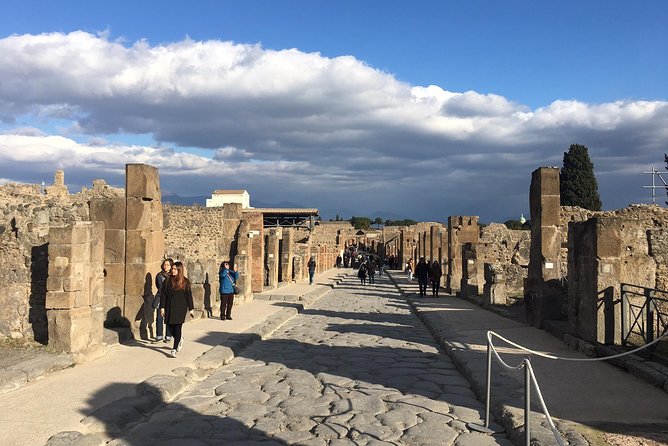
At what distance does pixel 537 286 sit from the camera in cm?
1225

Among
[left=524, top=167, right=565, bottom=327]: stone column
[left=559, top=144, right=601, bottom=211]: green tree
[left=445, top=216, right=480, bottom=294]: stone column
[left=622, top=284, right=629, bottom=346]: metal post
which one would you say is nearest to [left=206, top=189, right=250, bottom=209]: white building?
[left=559, top=144, right=601, bottom=211]: green tree

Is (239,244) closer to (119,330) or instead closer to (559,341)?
(119,330)

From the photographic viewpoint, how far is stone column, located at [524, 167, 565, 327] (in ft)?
39.5

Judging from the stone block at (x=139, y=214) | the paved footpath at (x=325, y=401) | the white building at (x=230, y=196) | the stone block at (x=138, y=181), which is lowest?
the paved footpath at (x=325, y=401)

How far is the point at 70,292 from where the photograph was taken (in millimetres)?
8258

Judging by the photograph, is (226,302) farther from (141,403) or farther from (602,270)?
(602,270)

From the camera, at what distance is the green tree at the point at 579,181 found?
53438mm

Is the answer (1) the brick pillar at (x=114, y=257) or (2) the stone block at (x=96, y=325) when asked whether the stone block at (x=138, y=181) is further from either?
(2) the stone block at (x=96, y=325)

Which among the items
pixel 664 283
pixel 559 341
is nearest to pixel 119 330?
pixel 559 341

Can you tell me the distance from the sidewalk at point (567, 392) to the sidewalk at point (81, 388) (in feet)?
13.1

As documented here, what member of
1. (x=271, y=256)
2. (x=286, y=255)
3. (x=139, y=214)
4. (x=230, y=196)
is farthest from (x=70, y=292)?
(x=230, y=196)

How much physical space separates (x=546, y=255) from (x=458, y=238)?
1260 centimetres

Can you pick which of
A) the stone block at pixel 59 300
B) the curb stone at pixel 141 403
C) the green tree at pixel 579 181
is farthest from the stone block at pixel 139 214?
the green tree at pixel 579 181

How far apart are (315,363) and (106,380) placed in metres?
3.09
